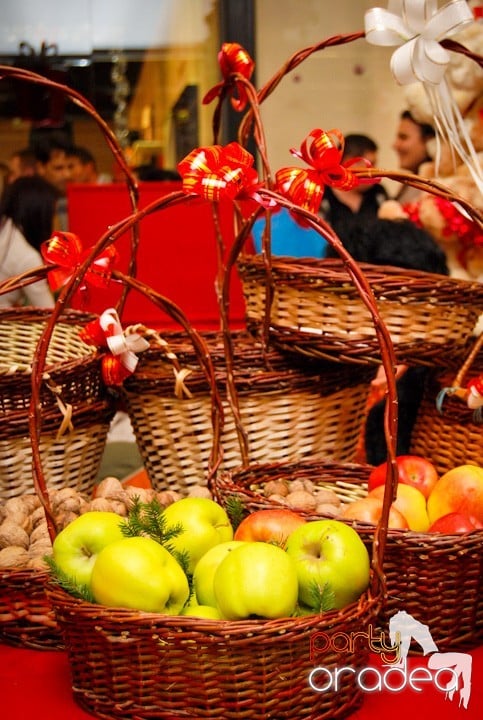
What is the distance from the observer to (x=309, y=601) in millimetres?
990

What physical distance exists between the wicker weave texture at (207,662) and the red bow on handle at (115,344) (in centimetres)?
61

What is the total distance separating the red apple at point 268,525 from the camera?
1.12 metres

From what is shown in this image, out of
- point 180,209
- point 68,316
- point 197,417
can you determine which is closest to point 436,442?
point 197,417

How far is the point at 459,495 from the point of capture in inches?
50.6

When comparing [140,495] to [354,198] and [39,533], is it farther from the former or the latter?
[354,198]

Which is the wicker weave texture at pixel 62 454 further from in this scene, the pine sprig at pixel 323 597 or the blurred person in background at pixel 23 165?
the blurred person in background at pixel 23 165

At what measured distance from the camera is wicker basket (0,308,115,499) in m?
1.52

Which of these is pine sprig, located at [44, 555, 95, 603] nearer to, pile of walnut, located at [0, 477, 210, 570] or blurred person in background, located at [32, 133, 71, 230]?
pile of walnut, located at [0, 477, 210, 570]

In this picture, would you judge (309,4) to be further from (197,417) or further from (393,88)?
(197,417)

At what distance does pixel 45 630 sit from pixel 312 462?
500 millimetres

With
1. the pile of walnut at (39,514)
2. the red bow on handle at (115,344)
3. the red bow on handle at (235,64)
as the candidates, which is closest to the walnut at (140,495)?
the pile of walnut at (39,514)

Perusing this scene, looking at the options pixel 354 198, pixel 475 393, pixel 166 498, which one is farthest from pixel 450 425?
pixel 354 198

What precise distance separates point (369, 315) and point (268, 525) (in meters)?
0.50

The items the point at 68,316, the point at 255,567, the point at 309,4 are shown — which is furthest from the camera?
the point at 309,4
